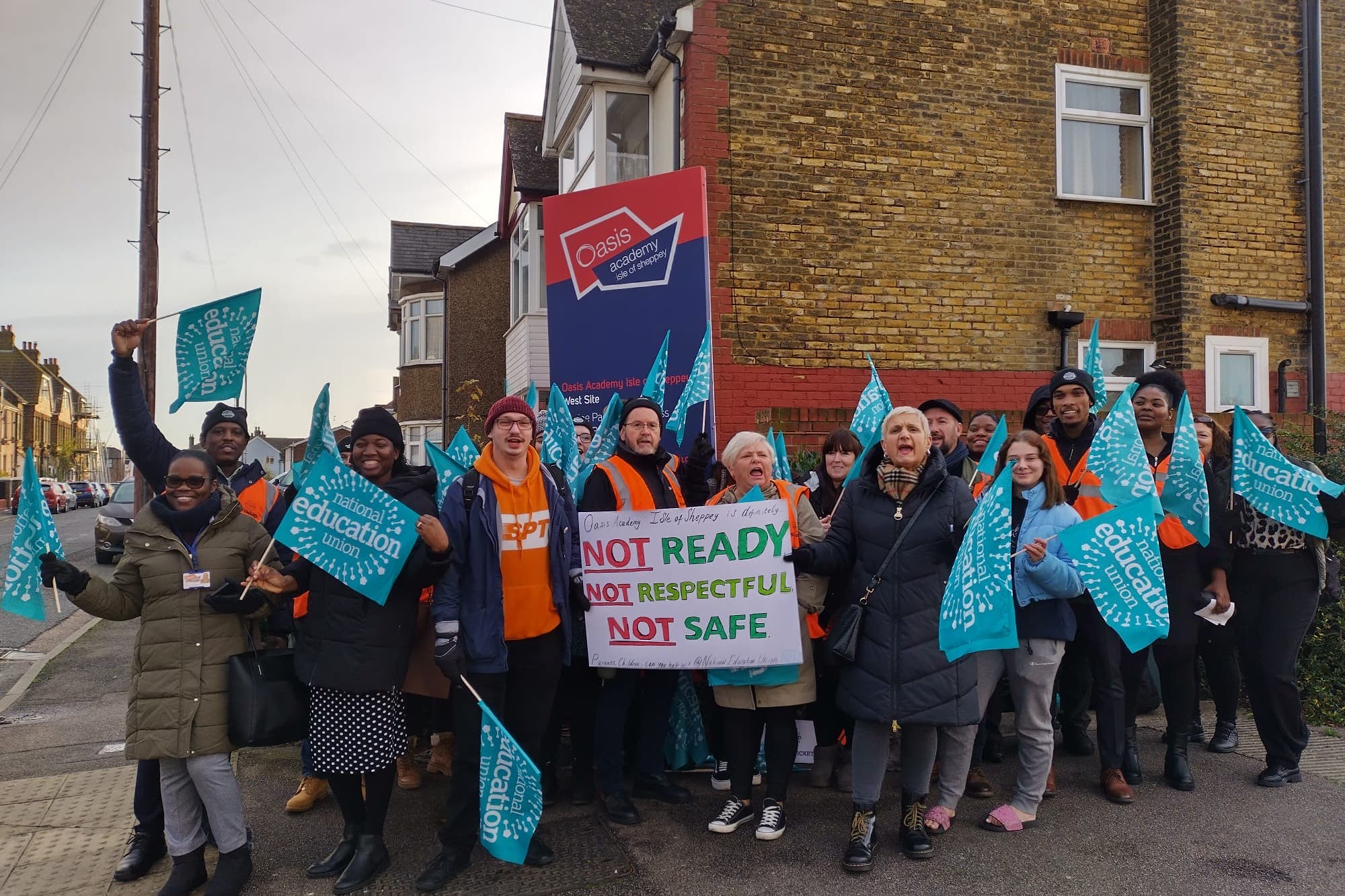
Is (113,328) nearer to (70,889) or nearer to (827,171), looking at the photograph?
(70,889)

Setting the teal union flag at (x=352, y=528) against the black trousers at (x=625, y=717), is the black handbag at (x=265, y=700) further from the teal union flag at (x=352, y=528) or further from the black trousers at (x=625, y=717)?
the black trousers at (x=625, y=717)

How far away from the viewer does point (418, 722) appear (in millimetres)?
5230

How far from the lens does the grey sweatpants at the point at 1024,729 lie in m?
4.54

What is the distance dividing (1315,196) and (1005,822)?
386 inches

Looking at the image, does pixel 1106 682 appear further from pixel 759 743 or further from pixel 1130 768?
pixel 759 743

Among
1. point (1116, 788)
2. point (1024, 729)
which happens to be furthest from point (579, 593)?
point (1116, 788)

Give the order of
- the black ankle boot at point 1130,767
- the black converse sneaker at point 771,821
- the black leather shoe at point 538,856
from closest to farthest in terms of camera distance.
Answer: the black leather shoe at point 538,856, the black converse sneaker at point 771,821, the black ankle boot at point 1130,767

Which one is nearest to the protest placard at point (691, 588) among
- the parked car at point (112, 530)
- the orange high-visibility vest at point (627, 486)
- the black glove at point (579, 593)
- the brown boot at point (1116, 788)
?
the black glove at point (579, 593)

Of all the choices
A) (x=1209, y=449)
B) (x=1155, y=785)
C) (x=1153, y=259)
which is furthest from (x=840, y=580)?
(x=1153, y=259)

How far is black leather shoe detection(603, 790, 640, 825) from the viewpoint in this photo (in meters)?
4.60

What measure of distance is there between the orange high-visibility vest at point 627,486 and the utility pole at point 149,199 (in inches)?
318

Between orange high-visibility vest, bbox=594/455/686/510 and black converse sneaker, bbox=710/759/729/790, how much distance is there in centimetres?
157

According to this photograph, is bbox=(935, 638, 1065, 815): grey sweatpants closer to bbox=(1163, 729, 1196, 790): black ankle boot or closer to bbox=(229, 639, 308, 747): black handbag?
bbox=(1163, 729, 1196, 790): black ankle boot

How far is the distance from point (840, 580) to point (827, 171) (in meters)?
6.92
